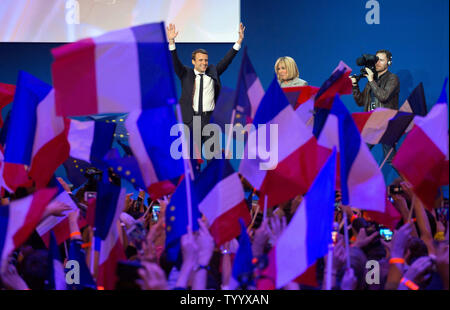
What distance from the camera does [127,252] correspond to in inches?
143

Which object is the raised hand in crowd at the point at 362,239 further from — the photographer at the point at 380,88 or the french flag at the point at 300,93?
the photographer at the point at 380,88

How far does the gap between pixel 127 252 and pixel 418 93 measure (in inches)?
113

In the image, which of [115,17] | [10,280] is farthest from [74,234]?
[115,17]

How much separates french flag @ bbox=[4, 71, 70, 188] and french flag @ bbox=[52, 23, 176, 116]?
0.48m

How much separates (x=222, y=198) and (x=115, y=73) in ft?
2.69

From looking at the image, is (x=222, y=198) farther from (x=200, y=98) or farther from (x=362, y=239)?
(x=200, y=98)

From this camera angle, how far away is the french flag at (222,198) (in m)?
3.40

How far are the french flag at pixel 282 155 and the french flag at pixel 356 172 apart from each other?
254 mm

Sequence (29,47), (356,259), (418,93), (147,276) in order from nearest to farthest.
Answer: (147,276)
(356,259)
(418,93)
(29,47)

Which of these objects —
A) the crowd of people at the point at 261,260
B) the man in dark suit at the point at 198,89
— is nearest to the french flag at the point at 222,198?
the crowd of people at the point at 261,260

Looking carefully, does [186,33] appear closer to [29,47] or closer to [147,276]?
[29,47]

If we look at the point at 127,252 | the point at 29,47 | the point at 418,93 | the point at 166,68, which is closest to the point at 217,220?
the point at 127,252

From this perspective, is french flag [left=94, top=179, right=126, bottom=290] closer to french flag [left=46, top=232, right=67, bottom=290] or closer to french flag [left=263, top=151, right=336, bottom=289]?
french flag [left=46, top=232, right=67, bottom=290]
